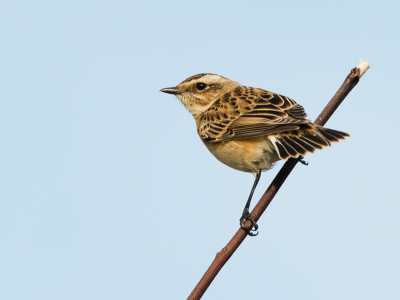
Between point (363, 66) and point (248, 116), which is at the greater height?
point (363, 66)

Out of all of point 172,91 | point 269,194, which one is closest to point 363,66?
point 269,194

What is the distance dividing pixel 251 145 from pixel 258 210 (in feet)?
6.52

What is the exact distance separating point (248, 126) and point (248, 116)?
0.29 metres

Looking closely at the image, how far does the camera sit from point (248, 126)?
7207 mm

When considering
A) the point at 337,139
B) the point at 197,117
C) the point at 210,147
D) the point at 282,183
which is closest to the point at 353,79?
the point at 337,139

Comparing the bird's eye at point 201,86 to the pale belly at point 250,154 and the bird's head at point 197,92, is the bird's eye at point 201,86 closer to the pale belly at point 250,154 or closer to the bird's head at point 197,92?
the bird's head at point 197,92

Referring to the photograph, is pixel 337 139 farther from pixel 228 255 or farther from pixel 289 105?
pixel 228 255

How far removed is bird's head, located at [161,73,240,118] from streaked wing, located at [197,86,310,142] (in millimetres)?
207

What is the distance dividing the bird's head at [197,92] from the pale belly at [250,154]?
155cm

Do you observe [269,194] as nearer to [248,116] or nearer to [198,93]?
[248,116]

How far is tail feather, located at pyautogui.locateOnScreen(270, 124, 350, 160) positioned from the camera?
20.8 feet

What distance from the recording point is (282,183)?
18.0ft

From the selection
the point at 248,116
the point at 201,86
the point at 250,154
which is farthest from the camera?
the point at 201,86

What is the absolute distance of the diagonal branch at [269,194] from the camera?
453 centimetres
